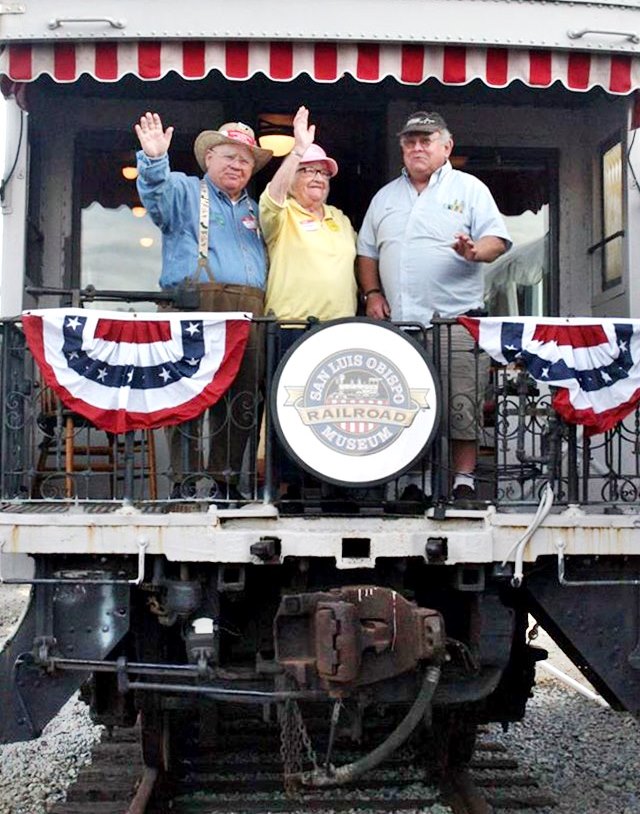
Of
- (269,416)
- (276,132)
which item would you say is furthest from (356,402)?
(276,132)

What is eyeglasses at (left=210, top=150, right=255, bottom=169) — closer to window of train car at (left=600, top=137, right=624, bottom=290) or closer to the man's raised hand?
the man's raised hand

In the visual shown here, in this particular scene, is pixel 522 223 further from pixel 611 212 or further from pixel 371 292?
pixel 371 292

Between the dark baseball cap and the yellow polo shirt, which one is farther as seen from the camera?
the dark baseball cap

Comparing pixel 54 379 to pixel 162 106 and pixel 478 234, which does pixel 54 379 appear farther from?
pixel 162 106

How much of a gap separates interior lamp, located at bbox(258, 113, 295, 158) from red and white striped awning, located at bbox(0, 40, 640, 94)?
181 cm

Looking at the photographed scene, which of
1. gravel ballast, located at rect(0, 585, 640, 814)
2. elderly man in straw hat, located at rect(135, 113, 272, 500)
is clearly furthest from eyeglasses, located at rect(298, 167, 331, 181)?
gravel ballast, located at rect(0, 585, 640, 814)

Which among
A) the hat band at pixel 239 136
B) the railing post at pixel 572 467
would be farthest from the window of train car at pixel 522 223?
the railing post at pixel 572 467

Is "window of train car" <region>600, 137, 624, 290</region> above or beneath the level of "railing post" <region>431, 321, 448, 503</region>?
above

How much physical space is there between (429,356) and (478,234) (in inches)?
36.4

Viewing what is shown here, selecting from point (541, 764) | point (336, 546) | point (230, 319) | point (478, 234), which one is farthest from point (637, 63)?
point (541, 764)

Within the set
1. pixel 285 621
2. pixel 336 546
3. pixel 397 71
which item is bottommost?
pixel 285 621

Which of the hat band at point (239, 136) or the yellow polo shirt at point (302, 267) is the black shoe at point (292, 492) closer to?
the yellow polo shirt at point (302, 267)

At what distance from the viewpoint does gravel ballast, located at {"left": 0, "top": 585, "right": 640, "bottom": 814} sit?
5.71 meters

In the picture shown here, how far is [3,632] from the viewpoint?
467 inches
